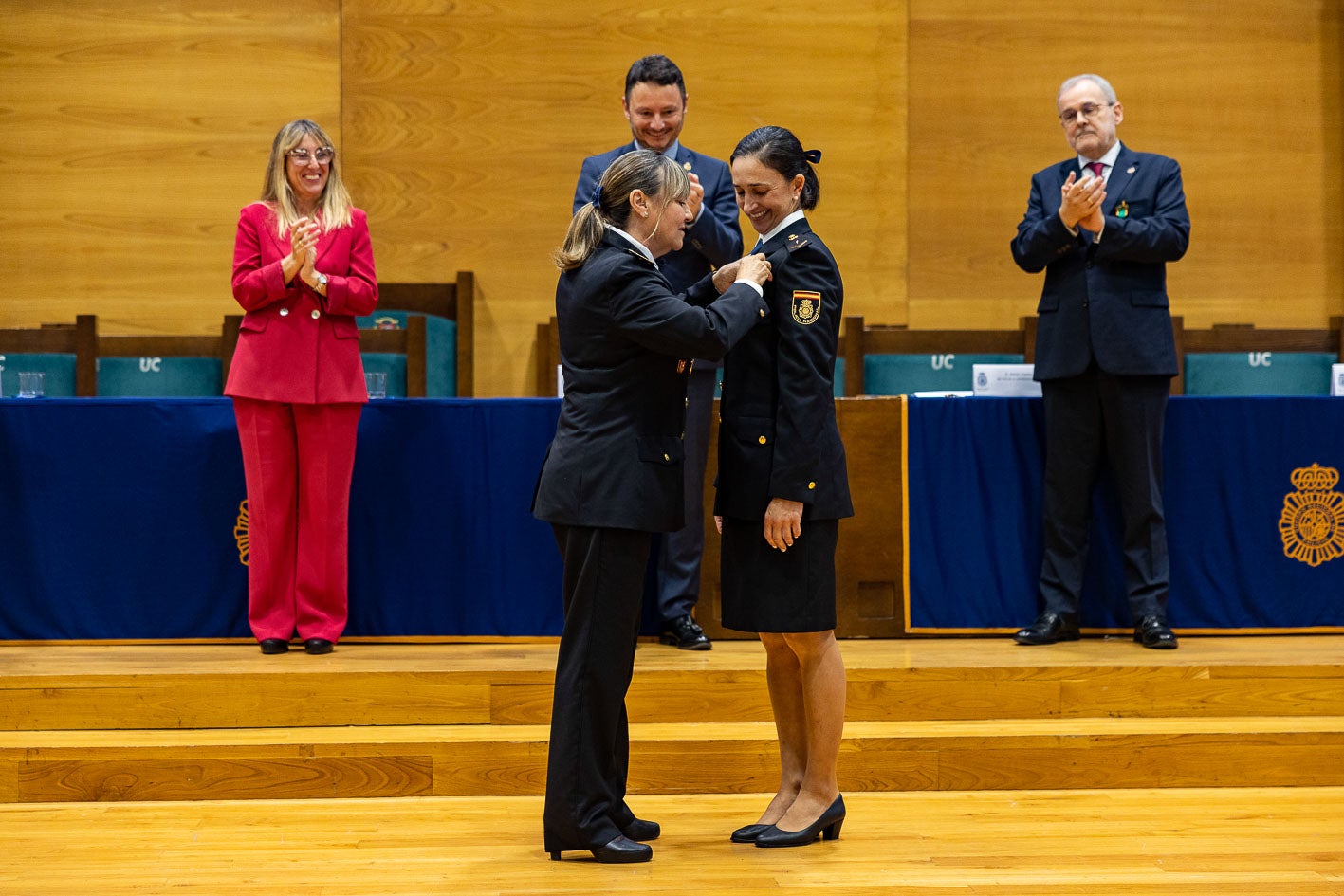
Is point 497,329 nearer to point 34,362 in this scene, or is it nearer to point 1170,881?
point 34,362

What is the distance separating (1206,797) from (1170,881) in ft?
2.16

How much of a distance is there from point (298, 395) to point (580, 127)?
220 centimetres

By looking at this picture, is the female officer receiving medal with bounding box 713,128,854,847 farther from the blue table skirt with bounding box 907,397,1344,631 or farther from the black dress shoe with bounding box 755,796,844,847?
the blue table skirt with bounding box 907,397,1344,631

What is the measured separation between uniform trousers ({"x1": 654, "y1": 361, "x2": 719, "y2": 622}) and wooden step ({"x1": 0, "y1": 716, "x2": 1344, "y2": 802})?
50 centimetres

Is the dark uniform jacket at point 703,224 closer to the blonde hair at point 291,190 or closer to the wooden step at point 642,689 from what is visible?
the blonde hair at point 291,190

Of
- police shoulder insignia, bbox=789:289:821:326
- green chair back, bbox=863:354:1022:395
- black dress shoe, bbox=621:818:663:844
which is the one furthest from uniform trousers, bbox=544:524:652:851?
green chair back, bbox=863:354:1022:395

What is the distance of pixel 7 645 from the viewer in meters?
3.53

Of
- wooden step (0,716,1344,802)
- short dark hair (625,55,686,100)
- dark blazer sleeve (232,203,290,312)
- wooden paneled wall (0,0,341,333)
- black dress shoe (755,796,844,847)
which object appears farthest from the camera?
wooden paneled wall (0,0,341,333)

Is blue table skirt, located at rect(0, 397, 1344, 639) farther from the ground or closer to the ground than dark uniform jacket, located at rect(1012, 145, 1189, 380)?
closer to the ground

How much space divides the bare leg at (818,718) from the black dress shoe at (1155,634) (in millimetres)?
1299

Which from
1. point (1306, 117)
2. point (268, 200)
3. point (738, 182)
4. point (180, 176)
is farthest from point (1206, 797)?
point (180, 176)

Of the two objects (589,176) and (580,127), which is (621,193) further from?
(580,127)

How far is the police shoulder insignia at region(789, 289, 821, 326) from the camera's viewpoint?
94.6 inches

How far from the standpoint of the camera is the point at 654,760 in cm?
290
